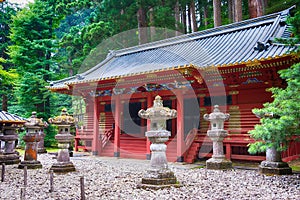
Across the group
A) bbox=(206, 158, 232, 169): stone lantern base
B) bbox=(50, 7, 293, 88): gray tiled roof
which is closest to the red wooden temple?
bbox=(50, 7, 293, 88): gray tiled roof

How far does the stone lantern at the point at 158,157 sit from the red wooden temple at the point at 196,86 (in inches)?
141

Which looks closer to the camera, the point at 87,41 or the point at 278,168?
the point at 278,168

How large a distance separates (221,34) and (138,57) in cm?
501

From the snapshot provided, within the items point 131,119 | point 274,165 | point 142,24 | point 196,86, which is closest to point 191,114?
point 196,86

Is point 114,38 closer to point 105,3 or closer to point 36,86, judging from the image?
point 105,3

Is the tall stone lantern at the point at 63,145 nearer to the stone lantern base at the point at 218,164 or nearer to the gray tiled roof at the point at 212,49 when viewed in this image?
the gray tiled roof at the point at 212,49

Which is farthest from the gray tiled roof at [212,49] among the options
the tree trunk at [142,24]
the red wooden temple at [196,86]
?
the tree trunk at [142,24]

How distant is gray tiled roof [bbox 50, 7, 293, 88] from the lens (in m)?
11.1

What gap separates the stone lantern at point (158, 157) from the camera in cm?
679

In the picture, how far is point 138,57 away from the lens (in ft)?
55.8

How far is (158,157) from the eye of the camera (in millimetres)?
6996

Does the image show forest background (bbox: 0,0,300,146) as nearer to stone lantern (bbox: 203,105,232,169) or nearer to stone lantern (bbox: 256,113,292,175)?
stone lantern (bbox: 203,105,232,169)

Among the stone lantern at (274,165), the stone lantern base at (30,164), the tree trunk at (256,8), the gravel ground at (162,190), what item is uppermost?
the tree trunk at (256,8)

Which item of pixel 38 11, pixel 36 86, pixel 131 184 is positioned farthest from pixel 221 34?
pixel 38 11
